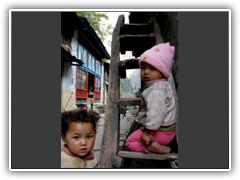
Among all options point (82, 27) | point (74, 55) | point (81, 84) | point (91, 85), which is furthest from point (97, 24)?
point (81, 84)

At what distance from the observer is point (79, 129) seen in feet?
3.48

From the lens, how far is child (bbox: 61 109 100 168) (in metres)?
1.06

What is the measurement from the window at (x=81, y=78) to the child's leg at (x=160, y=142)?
6157 millimetres

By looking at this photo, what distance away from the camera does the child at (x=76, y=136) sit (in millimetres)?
1061

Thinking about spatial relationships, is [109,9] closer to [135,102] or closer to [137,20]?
[135,102]

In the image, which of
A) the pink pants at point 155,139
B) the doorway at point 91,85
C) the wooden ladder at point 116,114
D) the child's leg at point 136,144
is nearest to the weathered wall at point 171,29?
the wooden ladder at point 116,114

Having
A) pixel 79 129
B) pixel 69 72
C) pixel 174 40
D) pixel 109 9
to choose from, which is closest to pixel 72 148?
pixel 79 129

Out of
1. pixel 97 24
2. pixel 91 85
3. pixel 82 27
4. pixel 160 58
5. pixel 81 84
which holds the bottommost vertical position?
pixel 160 58

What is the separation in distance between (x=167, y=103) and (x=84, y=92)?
6.87 m

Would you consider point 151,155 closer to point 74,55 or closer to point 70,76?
point 70,76

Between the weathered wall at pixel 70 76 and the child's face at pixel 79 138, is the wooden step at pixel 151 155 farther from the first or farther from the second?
the weathered wall at pixel 70 76

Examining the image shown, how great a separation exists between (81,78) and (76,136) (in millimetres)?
6330

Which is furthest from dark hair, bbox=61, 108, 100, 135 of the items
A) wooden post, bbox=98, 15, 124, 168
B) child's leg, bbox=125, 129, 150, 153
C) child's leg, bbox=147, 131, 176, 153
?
child's leg, bbox=147, 131, 176, 153

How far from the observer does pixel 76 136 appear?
3.48 ft
